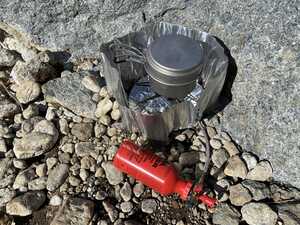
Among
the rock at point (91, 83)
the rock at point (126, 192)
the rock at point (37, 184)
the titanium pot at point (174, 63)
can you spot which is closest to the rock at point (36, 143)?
the rock at point (37, 184)

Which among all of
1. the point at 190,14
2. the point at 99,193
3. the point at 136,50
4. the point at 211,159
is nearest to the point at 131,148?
the point at 99,193

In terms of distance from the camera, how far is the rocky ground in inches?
63.7

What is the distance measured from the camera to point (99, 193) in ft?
5.47

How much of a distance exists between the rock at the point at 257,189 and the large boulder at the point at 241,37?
0.08 meters

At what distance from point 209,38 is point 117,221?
28.8 inches

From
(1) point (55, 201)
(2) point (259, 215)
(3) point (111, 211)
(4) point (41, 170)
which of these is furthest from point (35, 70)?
(2) point (259, 215)

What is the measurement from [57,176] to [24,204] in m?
0.15

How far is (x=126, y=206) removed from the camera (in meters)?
1.64

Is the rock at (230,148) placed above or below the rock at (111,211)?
above

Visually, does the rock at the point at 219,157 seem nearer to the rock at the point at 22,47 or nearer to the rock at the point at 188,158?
the rock at the point at 188,158

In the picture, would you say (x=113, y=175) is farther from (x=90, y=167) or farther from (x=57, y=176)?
(x=57, y=176)

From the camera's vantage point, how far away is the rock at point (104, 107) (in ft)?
5.98

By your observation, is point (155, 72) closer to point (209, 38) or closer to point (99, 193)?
point (209, 38)

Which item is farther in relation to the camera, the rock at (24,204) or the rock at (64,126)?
the rock at (64,126)
